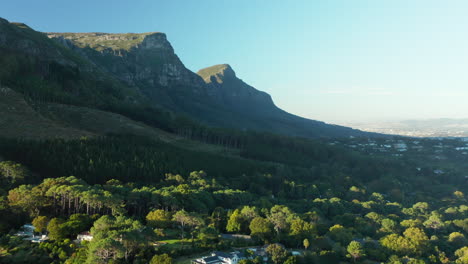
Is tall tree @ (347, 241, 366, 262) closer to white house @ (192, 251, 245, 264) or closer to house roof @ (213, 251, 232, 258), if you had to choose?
white house @ (192, 251, 245, 264)

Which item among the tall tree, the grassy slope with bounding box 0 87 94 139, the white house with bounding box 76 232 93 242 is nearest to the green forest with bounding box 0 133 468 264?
the tall tree

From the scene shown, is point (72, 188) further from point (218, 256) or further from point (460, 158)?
point (460, 158)

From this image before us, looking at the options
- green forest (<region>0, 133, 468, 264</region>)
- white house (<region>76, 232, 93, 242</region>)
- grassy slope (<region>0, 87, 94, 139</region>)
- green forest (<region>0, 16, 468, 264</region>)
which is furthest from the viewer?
grassy slope (<region>0, 87, 94, 139</region>)

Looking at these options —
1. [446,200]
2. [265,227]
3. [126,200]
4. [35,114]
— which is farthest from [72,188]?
[446,200]

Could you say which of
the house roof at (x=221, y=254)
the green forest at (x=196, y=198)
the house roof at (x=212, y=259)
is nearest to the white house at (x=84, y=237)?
the green forest at (x=196, y=198)

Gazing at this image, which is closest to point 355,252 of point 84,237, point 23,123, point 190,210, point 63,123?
point 190,210

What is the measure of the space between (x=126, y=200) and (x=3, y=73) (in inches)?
4820

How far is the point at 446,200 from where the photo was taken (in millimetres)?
103812

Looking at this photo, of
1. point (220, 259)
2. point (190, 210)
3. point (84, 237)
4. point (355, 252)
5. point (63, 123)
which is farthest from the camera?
point (63, 123)

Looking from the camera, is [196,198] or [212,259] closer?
[212,259]

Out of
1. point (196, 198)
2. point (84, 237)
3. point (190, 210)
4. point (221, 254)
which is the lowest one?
point (190, 210)

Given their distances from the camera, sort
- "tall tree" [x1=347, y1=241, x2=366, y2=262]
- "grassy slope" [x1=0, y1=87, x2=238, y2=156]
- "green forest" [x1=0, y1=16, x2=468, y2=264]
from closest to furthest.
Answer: "green forest" [x1=0, y1=16, x2=468, y2=264], "tall tree" [x1=347, y1=241, x2=366, y2=262], "grassy slope" [x1=0, y1=87, x2=238, y2=156]

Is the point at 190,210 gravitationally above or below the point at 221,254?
below

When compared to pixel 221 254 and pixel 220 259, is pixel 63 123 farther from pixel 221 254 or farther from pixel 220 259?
pixel 220 259
